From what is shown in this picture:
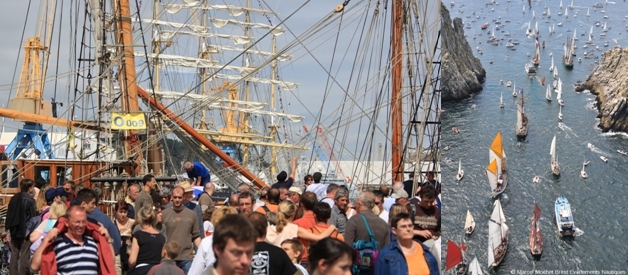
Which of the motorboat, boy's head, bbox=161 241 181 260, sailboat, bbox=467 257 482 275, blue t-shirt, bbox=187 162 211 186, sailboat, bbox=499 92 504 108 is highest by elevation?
sailboat, bbox=499 92 504 108

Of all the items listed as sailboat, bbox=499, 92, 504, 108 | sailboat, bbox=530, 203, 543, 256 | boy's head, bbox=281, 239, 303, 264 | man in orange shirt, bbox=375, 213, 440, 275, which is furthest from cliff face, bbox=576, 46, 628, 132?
Answer: boy's head, bbox=281, 239, 303, 264

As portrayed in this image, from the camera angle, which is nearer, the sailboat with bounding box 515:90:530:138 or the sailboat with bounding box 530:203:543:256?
the sailboat with bounding box 530:203:543:256

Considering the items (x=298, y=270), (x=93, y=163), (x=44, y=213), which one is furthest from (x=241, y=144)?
(x=298, y=270)

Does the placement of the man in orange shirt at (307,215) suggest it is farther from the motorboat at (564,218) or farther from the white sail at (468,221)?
the motorboat at (564,218)

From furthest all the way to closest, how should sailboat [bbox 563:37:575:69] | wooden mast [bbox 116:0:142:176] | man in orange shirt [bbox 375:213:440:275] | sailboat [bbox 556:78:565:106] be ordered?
wooden mast [bbox 116:0:142:176] → sailboat [bbox 563:37:575:69] → sailboat [bbox 556:78:565:106] → man in orange shirt [bbox 375:213:440:275]

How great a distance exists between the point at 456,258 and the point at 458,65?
5.70ft

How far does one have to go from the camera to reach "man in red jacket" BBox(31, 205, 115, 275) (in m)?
7.64

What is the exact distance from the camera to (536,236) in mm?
7988

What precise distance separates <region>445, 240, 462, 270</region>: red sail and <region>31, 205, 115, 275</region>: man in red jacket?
2874mm

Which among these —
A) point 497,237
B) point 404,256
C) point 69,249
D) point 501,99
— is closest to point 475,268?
point 497,237

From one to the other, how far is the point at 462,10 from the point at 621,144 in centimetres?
188

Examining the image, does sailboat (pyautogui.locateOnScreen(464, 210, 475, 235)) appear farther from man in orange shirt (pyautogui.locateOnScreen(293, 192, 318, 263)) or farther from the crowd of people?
man in orange shirt (pyautogui.locateOnScreen(293, 192, 318, 263))

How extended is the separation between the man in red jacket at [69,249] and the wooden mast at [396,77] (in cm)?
1013

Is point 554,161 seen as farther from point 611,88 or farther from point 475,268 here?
point 475,268
